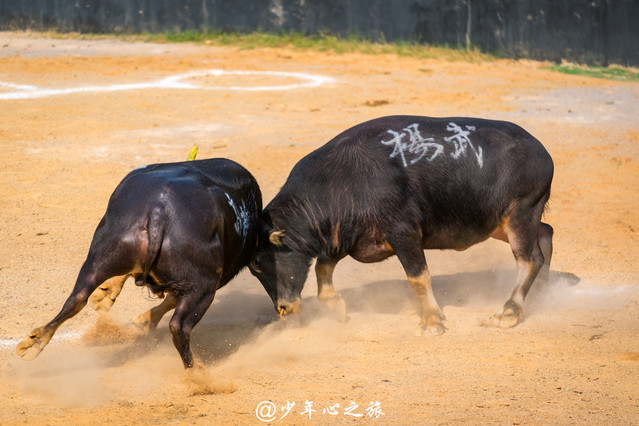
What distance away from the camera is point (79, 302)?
207 inches

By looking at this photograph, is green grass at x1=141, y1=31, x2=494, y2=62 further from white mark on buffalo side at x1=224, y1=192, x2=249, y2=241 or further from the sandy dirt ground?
white mark on buffalo side at x1=224, y1=192, x2=249, y2=241

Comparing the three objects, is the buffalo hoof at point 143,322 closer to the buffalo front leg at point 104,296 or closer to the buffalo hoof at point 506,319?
the buffalo front leg at point 104,296

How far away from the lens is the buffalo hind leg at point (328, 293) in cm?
718

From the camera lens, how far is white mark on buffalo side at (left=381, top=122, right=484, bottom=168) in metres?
6.97

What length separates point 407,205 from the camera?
6.83 m

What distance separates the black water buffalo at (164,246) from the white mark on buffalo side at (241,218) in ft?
0.49

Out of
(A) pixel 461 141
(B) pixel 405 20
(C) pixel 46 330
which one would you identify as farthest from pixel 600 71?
(C) pixel 46 330

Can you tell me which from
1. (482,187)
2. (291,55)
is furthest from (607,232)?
(291,55)

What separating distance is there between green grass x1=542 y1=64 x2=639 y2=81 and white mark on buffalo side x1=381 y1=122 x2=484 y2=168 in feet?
37.4

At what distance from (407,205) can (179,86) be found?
882 centimetres

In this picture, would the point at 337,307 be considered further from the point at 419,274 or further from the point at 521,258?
the point at 521,258

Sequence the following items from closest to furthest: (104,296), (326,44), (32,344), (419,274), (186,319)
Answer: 1. (32,344)
2. (186,319)
3. (104,296)
4. (419,274)
5. (326,44)

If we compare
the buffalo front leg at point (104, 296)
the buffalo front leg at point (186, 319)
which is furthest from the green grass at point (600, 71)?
the buffalo front leg at point (186, 319)

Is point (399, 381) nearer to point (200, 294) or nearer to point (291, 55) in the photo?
point (200, 294)
